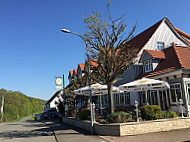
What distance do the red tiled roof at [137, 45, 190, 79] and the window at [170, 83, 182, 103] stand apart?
1.40m

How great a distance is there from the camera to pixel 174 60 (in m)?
15.7

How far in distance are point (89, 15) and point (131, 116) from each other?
7414 millimetres

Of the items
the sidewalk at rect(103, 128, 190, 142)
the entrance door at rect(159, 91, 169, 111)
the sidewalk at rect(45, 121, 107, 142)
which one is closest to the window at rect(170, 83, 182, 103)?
the entrance door at rect(159, 91, 169, 111)

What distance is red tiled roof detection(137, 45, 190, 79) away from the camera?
48.1ft

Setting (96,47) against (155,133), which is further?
(96,47)

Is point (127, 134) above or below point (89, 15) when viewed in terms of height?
below

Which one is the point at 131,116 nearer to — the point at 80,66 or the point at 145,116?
the point at 145,116

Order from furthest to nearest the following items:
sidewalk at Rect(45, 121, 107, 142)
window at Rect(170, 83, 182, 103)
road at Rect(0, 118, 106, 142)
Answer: window at Rect(170, 83, 182, 103) < road at Rect(0, 118, 106, 142) < sidewalk at Rect(45, 121, 107, 142)

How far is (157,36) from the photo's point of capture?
21.0m

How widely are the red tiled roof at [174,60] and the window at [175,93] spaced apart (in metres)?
1.40

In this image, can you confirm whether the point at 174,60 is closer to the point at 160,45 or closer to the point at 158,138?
the point at 160,45

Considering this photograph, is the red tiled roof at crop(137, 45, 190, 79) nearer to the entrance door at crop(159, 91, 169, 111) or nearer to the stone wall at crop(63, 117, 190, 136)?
the entrance door at crop(159, 91, 169, 111)

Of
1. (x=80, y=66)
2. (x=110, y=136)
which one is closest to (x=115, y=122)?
(x=110, y=136)

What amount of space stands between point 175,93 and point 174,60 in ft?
10.3
